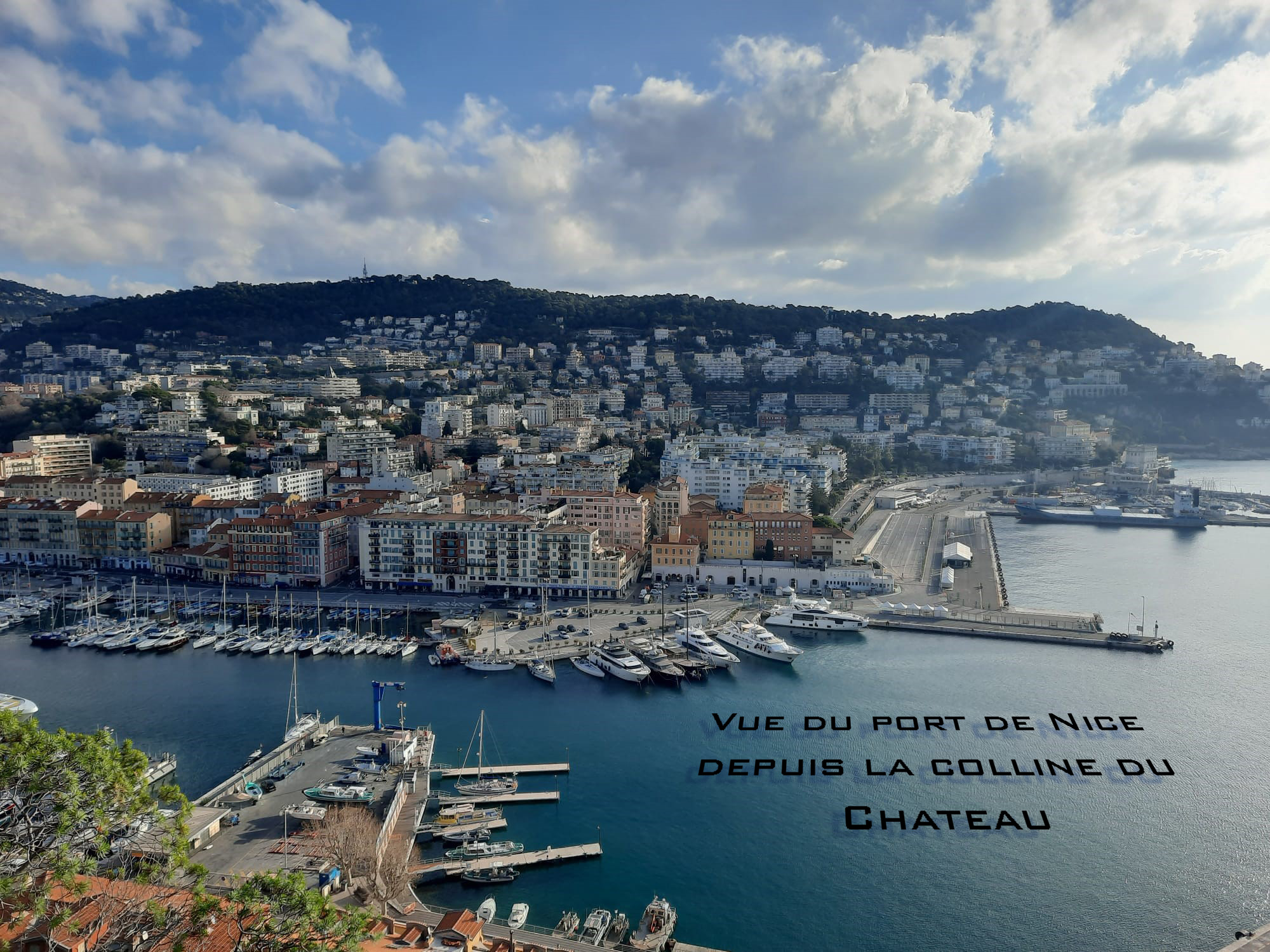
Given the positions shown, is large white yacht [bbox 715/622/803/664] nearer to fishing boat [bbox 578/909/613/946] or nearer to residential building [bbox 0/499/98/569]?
fishing boat [bbox 578/909/613/946]

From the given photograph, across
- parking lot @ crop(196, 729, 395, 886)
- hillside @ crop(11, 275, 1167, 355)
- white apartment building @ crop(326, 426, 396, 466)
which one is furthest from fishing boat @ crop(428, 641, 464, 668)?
hillside @ crop(11, 275, 1167, 355)

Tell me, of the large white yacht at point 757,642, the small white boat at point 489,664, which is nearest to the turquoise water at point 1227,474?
the large white yacht at point 757,642

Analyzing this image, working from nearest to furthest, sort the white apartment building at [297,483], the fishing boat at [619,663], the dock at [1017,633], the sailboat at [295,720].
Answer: the sailboat at [295,720], the fishing boat at [619,663], the dock at [1017,633], the white apartment building at [297,483]

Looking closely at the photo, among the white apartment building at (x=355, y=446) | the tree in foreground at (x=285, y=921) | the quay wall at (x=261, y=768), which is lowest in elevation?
the quay wall at (x=261, y=768)

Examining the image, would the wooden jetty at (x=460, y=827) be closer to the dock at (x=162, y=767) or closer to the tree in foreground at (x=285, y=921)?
the dock at (x=162, y=767)

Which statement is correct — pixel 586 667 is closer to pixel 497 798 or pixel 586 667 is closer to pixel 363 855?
pixel 497 798

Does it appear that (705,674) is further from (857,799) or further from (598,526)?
(598,526)

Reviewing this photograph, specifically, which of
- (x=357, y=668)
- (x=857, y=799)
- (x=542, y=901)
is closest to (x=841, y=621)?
(x=857, y=799)
